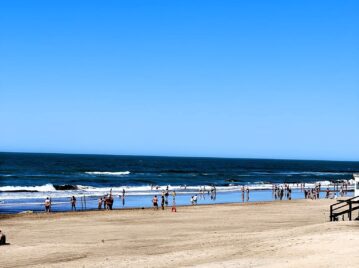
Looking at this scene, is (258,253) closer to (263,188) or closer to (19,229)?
(19,229)

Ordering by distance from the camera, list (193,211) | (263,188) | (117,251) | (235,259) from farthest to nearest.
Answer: (263,188), (193,211), (117,251), (235,259)

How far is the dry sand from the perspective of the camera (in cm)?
1803

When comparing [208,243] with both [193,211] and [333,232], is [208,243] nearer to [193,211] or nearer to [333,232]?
[333,232]

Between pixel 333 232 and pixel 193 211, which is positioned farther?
pixel 193 211

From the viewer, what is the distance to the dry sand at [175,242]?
18.0 metres

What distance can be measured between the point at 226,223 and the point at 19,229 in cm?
1247

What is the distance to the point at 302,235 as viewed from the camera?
21.6 metres

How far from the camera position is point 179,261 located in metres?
18.3

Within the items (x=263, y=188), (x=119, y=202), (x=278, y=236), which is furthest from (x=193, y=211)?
(x=263, y=188)

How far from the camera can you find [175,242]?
77.3 feet

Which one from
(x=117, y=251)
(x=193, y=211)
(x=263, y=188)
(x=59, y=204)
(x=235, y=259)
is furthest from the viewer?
(x=263, y=188)

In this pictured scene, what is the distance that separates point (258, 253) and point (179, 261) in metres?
2.93

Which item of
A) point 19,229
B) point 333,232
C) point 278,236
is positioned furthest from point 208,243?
point 19,229

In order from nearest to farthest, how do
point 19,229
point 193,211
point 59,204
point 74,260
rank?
point 74,260
point 19,229
point 193,211
point 59,204
